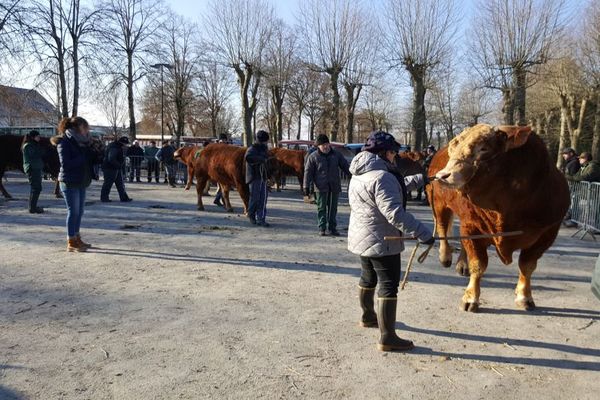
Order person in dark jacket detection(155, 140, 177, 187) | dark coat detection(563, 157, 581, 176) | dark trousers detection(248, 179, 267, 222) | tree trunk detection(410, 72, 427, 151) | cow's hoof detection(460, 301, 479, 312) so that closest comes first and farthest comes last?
cow's hoof detection(460, 301, 479, 312)
dark trousers detection(248, 179, 267, 222)
dark coat detection(563, 157, 581, 176)
person in dark jacket detection(155, 140, 177, 187)
tree trunk detection(410, 72, 427, 151)

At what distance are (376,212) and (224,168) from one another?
741 centimetres

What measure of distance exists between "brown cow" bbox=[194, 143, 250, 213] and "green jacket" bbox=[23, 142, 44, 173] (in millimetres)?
3464

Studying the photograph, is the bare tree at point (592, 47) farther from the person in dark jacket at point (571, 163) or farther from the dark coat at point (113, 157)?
the dark coat at point (113, 157)

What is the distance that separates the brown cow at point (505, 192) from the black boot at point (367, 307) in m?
1.11

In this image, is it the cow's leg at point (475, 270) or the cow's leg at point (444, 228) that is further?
the cow's leg at point (444, 228)

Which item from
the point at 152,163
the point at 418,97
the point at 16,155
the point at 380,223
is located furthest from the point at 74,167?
the point at 418,97

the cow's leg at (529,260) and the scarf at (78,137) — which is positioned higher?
the scarf at (78,137)

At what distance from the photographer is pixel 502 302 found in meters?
5.15

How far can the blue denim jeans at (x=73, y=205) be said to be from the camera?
6792 millimetres

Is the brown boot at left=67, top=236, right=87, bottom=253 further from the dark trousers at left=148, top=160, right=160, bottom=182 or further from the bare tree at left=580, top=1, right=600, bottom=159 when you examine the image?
the bare tree at left=580, top=1, right=600, bottom=159

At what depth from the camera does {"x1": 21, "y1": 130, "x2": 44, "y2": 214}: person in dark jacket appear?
34.4 ft

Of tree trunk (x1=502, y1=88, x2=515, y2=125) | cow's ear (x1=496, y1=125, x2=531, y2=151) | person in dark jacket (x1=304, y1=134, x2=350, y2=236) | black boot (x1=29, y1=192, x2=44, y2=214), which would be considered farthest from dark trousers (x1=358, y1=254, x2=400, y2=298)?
tree trunk (x1=502, y1=88, x2=515, y2=125)

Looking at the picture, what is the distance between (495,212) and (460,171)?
2.55 feet

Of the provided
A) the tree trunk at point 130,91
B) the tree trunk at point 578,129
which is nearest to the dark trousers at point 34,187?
the tree trunk at point 130,91
